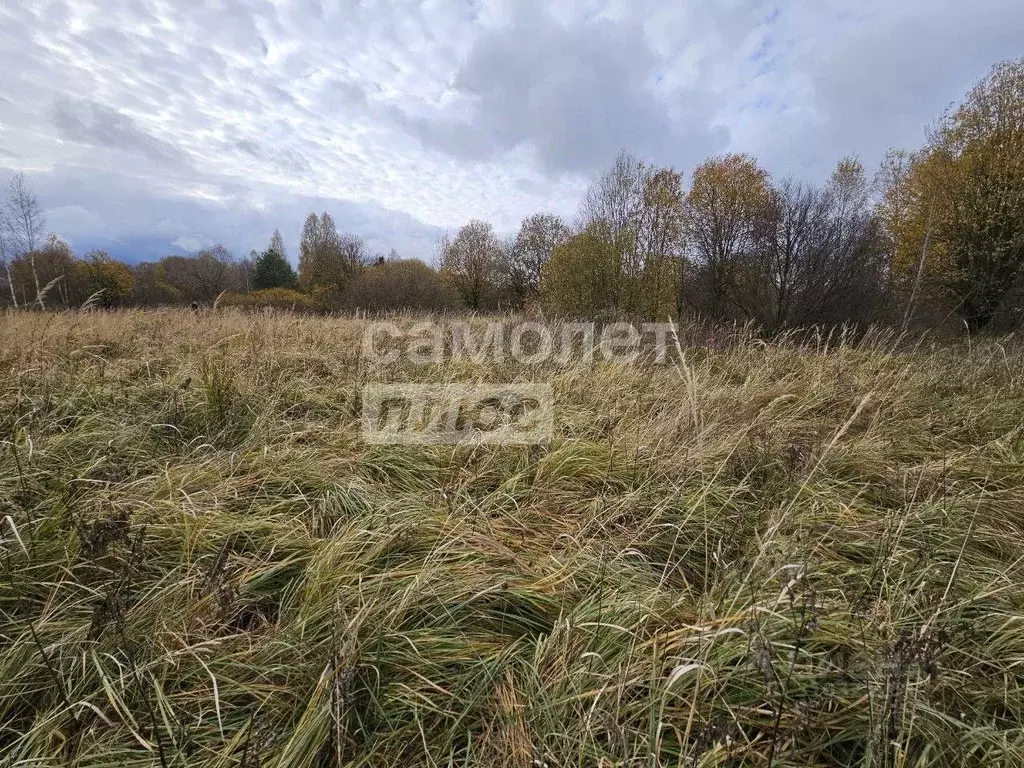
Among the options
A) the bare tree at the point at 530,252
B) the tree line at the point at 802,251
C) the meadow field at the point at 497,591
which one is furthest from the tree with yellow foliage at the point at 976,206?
the bare tree at the point at 530,252

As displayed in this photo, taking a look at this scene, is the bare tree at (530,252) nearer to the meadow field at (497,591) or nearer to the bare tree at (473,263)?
the bare tree at (473,263)

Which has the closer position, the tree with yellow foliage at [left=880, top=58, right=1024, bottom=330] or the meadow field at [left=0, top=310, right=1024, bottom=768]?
the meadow field at [left=0, top=310, right=1024, bottom=768]

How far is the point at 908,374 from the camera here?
418 cm

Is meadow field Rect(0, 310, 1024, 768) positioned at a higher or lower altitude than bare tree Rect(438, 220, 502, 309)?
lower

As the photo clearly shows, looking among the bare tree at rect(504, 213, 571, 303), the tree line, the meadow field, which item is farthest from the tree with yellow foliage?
the bare tree at rect(504, 213, 571, 303)

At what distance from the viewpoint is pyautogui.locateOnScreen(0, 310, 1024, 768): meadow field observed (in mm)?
1007

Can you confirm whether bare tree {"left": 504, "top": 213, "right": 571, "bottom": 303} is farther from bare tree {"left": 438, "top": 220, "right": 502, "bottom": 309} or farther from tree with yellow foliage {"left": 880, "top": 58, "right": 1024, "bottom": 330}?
tree with yellow foliage {"left": 880, "top": 58, "right": 1024, "bottom": 330}

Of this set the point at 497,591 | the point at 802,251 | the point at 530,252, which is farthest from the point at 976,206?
the point at 530,252

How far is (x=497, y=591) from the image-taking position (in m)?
1.46

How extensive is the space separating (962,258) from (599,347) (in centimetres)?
1303

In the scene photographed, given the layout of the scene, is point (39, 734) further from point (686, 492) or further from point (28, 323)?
point (28, 323)

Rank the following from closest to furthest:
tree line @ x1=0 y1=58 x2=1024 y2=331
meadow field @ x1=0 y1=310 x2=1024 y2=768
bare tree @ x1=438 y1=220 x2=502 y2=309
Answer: meadow field @ x1=0 y1=310 x2=1024 y2=768
tree line @ x1=0 y1=58 x2=1024 y2=331
bare tree @ x1=438 y1=220 x2=502 y2=309

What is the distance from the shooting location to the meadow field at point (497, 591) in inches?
39.6

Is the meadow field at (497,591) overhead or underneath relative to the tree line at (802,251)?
underneath
